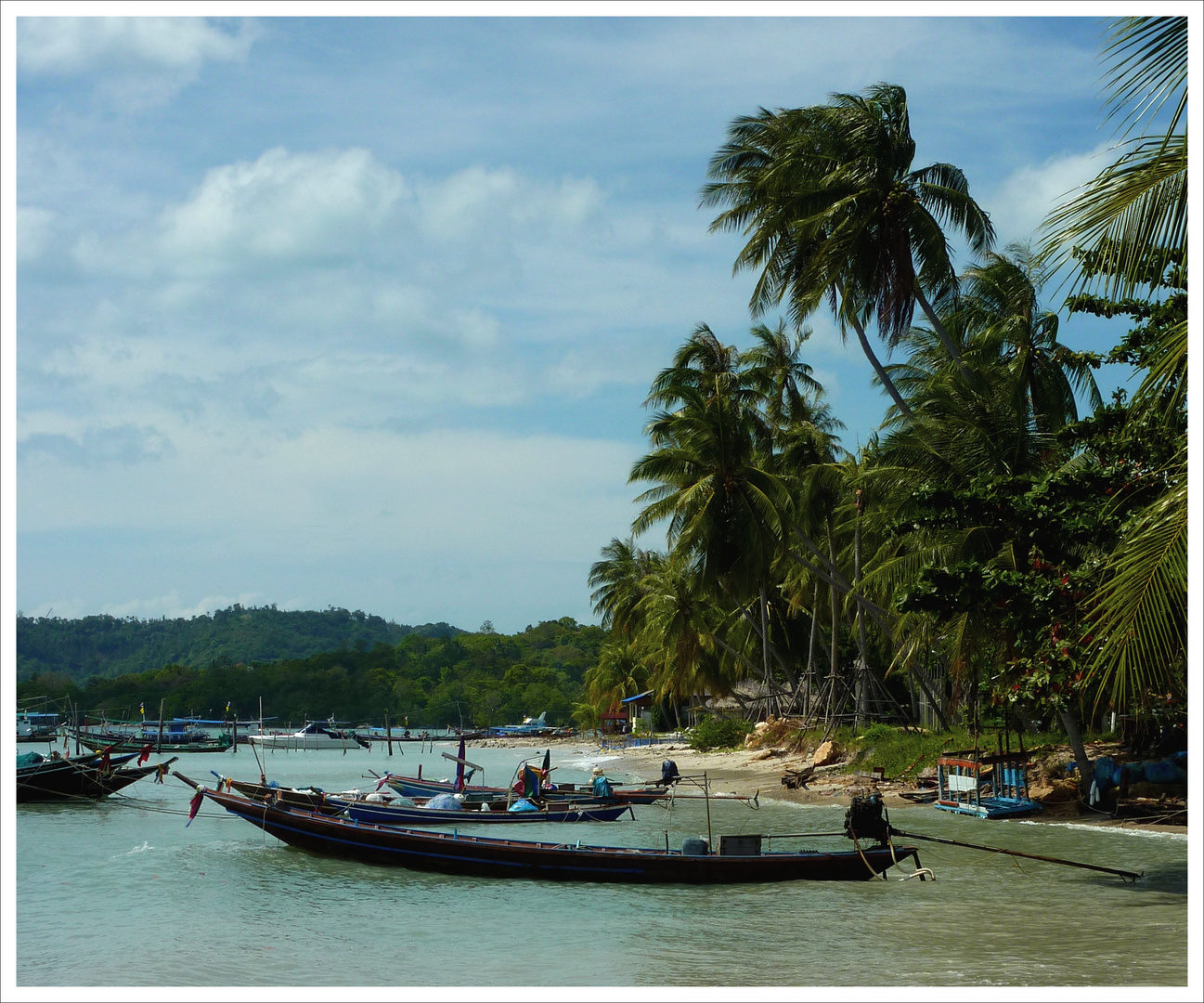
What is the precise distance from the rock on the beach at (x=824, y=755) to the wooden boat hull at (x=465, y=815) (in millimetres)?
11158

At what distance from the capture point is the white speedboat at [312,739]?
85562 mm

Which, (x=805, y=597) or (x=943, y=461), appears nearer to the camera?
(x=943, y=461)

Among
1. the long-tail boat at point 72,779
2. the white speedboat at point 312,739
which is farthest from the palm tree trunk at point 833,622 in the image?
the white speedboat at point 312,739

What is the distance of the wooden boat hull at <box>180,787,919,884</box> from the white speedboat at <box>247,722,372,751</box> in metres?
69.3

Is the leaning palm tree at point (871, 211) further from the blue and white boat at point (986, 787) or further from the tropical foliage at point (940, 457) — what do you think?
the blue and white boat at point (986, 787)

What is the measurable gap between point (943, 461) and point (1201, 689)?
16.4 metres

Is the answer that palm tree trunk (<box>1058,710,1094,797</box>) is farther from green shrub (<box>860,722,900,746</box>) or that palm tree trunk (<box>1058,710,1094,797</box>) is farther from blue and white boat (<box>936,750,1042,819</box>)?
green shrub (<box>860,722,900,746</box>)

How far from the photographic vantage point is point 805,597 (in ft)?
135

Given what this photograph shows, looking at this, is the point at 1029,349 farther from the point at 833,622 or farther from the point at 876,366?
the point at 833,622

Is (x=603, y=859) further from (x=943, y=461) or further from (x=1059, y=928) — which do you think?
(x=943, y=461)

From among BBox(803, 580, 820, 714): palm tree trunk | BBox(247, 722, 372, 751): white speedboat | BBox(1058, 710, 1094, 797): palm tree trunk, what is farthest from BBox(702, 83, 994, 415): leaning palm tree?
BBox(247, 722, 372, 751): white speedboat

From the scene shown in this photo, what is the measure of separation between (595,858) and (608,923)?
2.39 meters

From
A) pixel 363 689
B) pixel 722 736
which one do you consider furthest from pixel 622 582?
pixel 363 689

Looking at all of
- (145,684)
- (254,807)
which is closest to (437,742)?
(145,684)
